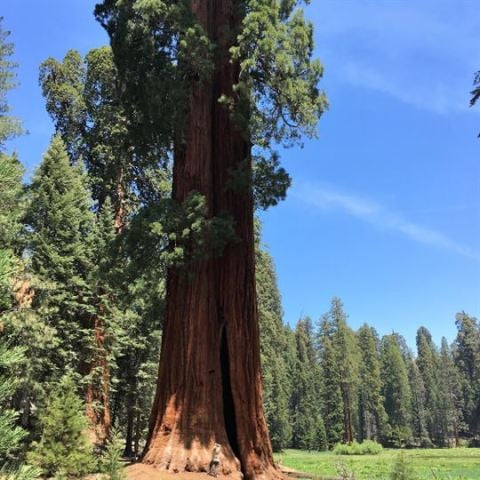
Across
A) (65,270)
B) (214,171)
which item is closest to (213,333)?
(214,171)

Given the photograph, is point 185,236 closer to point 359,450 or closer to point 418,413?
point 359,450

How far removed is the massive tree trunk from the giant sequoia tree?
0.02 m

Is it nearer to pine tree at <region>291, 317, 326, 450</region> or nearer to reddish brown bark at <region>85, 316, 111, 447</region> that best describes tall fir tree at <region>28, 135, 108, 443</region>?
reddish brown bark at <region>85, 316, 111, 447</region>

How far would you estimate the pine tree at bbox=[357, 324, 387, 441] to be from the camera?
6869 centimetres

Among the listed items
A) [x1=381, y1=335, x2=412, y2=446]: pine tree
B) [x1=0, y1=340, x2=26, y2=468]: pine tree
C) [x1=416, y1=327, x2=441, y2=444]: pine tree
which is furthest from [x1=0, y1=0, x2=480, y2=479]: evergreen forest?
[x1=416, y1=327, x2=441, y2=444]: pine tree

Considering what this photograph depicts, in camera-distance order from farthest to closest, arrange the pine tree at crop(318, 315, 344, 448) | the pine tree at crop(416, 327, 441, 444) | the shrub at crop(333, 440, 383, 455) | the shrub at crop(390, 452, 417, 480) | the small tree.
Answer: the pine tree at crop(416, 327, 441, 444), the pine tree at crop(318, 315, 344, 448), the shrub at crop(333, 440, 383, 455), the small tree, the shrub at crop(390, 452, 417, 480)

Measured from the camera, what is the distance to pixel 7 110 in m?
19.0

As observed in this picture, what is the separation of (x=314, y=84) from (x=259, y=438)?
21.8 feet

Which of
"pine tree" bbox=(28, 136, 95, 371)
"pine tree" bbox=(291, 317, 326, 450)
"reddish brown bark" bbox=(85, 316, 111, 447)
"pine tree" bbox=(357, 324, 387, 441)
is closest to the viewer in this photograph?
"pine tree" bbox=(28, 136, 95, 371)

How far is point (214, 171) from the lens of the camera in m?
10.2

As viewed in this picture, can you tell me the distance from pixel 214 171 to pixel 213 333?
124 inches

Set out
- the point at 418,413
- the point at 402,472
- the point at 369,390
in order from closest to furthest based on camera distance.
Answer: the point at 402,472, the point at 369,390, the point at 418,413

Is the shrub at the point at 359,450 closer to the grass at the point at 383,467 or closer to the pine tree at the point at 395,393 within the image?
the grass at the point at 383,467

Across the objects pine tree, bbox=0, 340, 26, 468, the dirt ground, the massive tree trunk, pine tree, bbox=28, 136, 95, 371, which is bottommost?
the dirt ground
